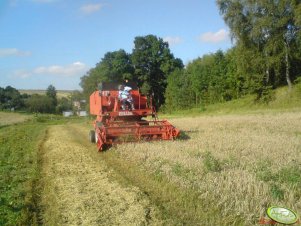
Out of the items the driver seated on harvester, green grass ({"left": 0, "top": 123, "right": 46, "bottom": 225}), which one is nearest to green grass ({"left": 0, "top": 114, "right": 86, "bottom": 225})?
green grass ({"left": 0, "top": 123, "right": 46, "bottom": 225})

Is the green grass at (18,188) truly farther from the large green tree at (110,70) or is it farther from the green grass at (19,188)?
the large green tree at (110,70)

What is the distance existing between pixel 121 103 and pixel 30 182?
Answer: 23.9ft

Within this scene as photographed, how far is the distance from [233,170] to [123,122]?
26.2ft

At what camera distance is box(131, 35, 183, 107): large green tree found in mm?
72500

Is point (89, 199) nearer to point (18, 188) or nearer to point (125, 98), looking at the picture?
point (18, 188)

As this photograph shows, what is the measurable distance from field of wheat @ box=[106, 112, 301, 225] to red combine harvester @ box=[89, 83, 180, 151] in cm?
89

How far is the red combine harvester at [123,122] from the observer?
13.9 m

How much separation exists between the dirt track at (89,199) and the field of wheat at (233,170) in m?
0.99

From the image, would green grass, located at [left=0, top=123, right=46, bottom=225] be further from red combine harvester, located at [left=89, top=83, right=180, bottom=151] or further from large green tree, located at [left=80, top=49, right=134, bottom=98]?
large green tree, located at [left=80, top=49, right=134, bottom=98]

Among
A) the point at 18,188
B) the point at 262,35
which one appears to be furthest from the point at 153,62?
the point at 18,188

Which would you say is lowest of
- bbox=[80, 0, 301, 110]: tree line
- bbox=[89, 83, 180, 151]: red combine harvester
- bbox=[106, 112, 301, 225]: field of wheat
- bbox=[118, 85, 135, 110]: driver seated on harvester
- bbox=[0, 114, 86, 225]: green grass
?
bbox=[0, 114, 86, 225]: green grass

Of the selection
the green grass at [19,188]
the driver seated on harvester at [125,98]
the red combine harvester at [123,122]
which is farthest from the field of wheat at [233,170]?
the driver seated on harvester at [125,98]

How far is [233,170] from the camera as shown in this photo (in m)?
8.05

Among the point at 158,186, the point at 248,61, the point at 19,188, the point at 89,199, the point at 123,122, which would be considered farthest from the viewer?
the point at 248,61
